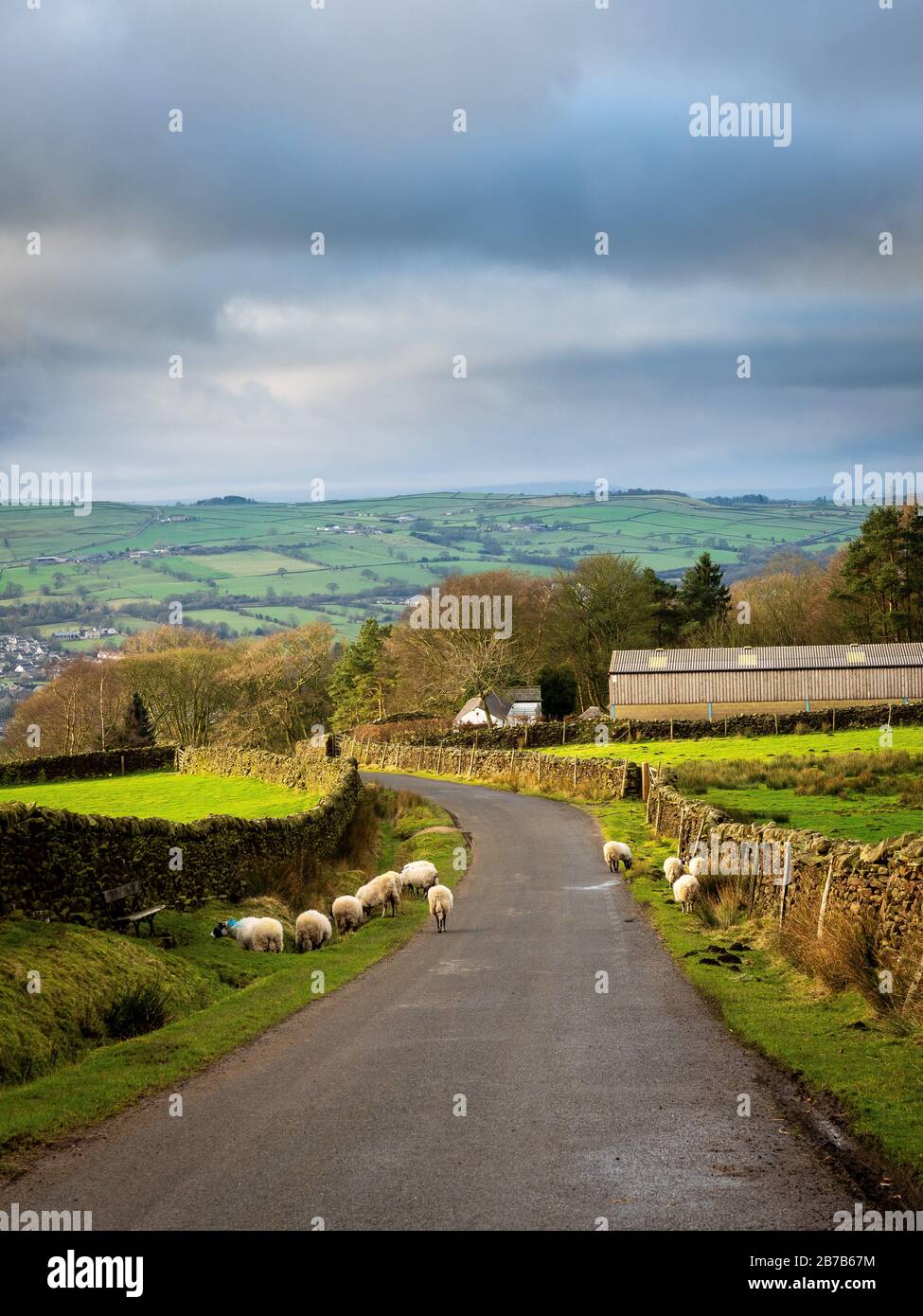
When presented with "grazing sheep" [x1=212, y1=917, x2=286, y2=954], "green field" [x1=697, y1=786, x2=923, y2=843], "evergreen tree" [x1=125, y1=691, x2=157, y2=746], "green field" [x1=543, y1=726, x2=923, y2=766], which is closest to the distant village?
"evergreen tree" [x1=125, y1=691, x2=157, y2=746]

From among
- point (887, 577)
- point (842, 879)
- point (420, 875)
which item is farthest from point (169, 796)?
point (887, 577)

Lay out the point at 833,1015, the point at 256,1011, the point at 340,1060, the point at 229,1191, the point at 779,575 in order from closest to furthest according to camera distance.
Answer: the point at 229,1191 → the point at 340,1060 → the point at 833,1015 → the point at 256,1011 → the point at 779,575

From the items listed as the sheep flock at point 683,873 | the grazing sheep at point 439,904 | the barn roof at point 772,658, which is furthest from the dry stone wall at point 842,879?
the barn roof at point 772,658

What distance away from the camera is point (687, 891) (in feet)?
75.6

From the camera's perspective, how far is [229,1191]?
831 centimetres

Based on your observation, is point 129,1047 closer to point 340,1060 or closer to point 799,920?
point 340,1060

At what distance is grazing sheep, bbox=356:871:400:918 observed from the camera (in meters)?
24.8

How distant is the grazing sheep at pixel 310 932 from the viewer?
21.0 metres

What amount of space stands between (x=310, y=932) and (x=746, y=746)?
49100 mm

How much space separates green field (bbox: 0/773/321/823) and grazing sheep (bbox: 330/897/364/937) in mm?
13374

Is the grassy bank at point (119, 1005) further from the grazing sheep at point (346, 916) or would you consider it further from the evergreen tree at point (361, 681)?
the evergreen tree at point (361, 681)

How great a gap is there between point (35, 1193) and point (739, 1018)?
818cm

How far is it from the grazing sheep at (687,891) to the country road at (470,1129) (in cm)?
619
